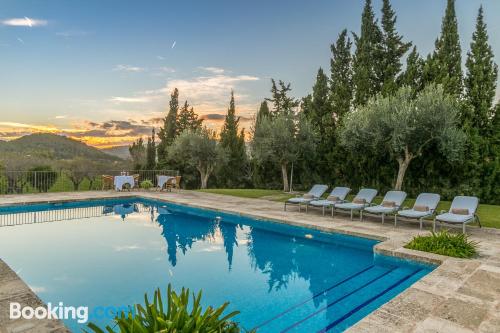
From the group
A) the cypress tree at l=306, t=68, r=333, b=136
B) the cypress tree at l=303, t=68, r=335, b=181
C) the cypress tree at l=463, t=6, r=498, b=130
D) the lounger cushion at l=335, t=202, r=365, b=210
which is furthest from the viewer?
the cypress tree at l=306, t=68, r=333, b=136

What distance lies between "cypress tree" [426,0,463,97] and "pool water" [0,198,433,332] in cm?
1024

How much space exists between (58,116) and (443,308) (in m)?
21.5

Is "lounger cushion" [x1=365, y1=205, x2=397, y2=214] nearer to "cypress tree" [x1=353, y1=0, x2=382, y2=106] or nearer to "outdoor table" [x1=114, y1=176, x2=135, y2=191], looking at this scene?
"cypress tree" [x1=353, y1=0, x2=382, y2=106]

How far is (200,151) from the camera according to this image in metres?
22.3

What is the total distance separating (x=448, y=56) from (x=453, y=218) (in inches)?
379

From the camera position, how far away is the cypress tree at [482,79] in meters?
13.3

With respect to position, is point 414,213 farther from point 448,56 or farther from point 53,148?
point 53,148

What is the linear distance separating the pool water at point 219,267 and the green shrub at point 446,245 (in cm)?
55

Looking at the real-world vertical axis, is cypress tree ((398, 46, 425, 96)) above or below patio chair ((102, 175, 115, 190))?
above

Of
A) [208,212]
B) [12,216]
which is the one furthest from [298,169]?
[12,216]

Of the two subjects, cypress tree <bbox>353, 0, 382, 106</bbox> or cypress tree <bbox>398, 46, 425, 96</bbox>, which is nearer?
cypress tree <bbox>398, 46, 425, 96</bbox>

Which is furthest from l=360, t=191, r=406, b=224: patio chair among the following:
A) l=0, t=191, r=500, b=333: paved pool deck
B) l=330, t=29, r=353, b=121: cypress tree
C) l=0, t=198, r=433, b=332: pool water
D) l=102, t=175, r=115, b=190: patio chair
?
l=102, t=175, r=115, b=190: patio chair

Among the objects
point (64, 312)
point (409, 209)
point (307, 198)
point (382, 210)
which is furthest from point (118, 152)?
point (64, 312)

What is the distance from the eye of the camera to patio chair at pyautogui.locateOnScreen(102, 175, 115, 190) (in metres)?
16.9
